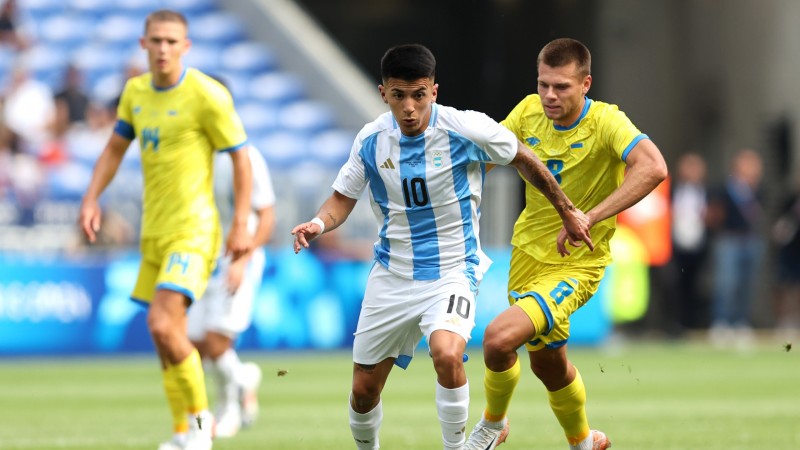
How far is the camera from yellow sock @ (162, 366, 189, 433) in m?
8.22

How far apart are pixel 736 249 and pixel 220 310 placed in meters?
10.7

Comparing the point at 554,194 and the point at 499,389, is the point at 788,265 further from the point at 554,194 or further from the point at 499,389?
the point at 554,194

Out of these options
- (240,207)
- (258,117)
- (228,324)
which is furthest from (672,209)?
(240,207)

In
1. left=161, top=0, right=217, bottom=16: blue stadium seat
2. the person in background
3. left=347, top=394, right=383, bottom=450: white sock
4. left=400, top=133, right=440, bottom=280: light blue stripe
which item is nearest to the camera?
left=400, top=133, right=440, bottom=280: light blue stripe

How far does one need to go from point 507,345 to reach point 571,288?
52 centimetres

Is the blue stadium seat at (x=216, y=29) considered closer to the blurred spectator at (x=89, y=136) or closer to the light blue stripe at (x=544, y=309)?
the blurred spectator at (x=89, y=136)

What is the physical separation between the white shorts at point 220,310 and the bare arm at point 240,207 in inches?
73.2

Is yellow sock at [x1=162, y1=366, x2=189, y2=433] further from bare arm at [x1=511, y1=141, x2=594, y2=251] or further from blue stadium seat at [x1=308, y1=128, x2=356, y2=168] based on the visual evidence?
blue stadium seat at [x1=308, y1=128, x2=356, y2=168]

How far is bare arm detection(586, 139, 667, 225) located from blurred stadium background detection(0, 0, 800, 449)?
9.58m

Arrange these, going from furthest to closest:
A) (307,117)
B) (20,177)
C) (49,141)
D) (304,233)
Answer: (307,117)
(49,141)
(20,177)
(304,233)

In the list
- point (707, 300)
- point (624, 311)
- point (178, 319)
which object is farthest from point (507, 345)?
point (707, 300)

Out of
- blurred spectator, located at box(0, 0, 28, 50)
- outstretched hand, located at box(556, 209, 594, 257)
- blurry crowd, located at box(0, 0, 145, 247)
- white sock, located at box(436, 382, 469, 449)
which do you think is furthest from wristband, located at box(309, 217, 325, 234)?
blurred spectator, located at box(0, 0, 28, 50)

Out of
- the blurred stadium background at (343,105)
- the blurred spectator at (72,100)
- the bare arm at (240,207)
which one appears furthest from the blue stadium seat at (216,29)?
the bare arm at (240,207)

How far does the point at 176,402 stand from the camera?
27.0 ft
